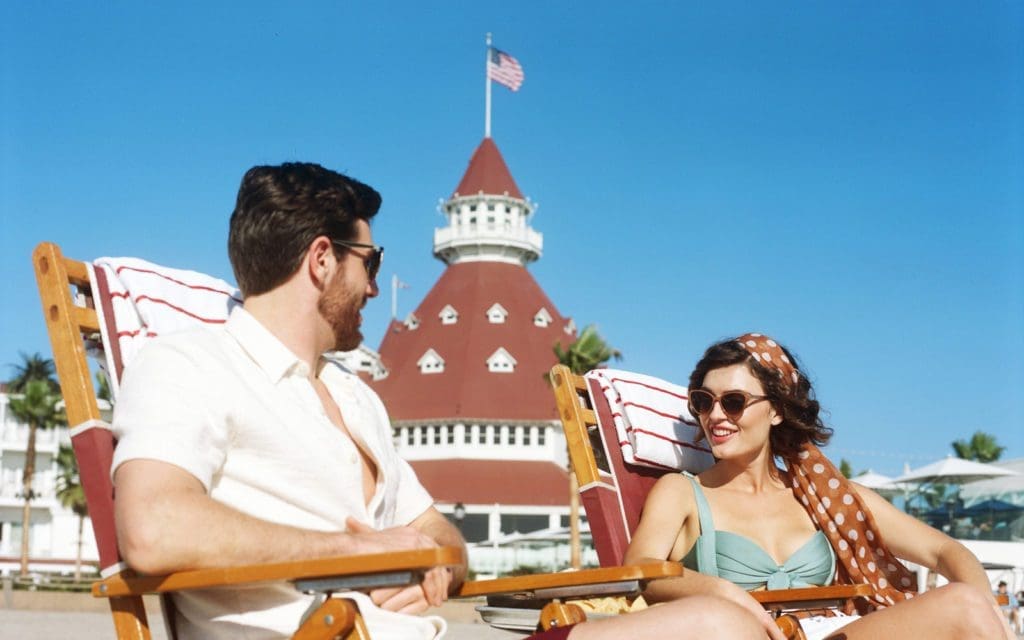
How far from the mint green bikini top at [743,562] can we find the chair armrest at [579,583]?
1023mm

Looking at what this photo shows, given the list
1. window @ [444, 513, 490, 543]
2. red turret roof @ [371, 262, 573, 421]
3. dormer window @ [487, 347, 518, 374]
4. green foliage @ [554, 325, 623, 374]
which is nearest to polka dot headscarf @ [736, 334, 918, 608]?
green foliage @ [554, 325, 623, 374]

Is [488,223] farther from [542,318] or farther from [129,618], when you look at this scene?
[129,618]

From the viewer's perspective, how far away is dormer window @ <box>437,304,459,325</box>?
178 feet

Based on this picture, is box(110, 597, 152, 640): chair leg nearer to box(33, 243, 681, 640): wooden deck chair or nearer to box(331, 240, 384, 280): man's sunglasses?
box(33, 243, 681, 640): wooden deck chair

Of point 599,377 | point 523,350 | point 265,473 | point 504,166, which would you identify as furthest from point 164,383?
point 504,166

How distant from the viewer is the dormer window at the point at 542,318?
179 ft

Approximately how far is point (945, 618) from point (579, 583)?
1062mm

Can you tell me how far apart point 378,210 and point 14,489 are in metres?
65.1

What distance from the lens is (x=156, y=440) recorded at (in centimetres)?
225

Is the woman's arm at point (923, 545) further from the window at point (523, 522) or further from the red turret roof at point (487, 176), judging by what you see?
the red turret roof at point (487, 176)

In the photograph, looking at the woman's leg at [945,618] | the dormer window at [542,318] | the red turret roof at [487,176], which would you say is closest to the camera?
the woman's leg at [945,618]

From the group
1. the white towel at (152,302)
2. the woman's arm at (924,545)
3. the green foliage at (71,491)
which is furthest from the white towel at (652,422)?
the green foliage at (71,491)

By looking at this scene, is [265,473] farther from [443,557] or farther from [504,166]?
[504,166]

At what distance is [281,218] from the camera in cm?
258
